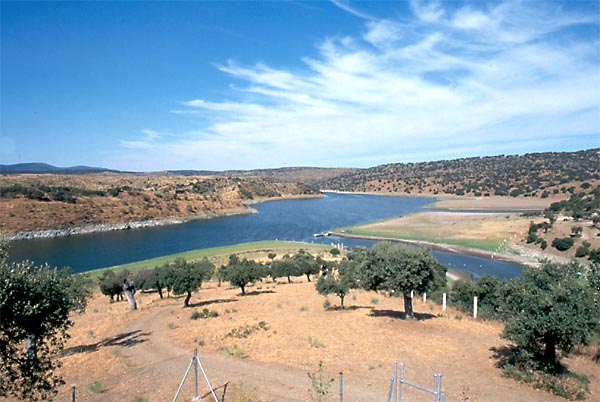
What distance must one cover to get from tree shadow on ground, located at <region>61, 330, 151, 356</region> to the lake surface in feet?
141

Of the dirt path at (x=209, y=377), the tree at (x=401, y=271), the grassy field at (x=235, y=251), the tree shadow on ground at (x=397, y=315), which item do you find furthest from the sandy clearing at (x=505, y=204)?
the dirt path at (x=209, y=377)

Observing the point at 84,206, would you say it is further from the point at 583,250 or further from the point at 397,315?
the point at 583,250

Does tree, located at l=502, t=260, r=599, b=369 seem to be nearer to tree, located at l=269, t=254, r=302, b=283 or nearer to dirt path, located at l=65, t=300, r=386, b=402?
dirt path, located at l=65, t=300, r=386, b=402

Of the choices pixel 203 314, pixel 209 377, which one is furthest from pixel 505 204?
pixel 209 377

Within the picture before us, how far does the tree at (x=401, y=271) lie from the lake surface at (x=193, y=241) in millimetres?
34916

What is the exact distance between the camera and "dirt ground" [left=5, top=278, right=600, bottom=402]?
Answer: 11367 millimetres

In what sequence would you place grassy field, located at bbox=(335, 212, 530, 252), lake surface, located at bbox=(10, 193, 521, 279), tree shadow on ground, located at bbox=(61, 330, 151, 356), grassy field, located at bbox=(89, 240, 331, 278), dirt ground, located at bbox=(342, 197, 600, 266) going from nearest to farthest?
tree shadow on ground, located at bbox=(61, 330, 151, 356), grassy field, located at bbox=(89, 240, 331, 278), dirt ground, located at bbox=(342, 197, 600, 266), lake surface, located at bbox=(10, 193, 521, 279), grassy field, located at bbox=(335, 212, 530, 252)

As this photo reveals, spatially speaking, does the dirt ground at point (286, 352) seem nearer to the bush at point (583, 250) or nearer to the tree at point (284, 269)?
the tree at point (284, 269)

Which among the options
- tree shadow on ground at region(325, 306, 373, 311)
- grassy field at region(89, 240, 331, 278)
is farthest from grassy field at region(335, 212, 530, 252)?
tree shadow on ground at region(325, 306, 373, 311)

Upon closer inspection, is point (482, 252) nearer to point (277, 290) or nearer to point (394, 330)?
point (277, 290)

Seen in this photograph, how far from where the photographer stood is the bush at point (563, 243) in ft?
187

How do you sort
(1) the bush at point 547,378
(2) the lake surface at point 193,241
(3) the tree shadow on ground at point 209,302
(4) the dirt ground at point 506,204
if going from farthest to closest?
(4) the dirt ground at point 506,204
(2) the lake surface at point 193,241
(3) the tree shadow on ground at point 209,302
(1) the bush at point 547,378

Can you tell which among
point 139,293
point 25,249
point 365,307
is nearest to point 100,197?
point 25,249

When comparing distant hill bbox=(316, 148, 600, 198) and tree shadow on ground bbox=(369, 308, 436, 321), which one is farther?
distant hill bbox=(316, 148, 600, 198)
